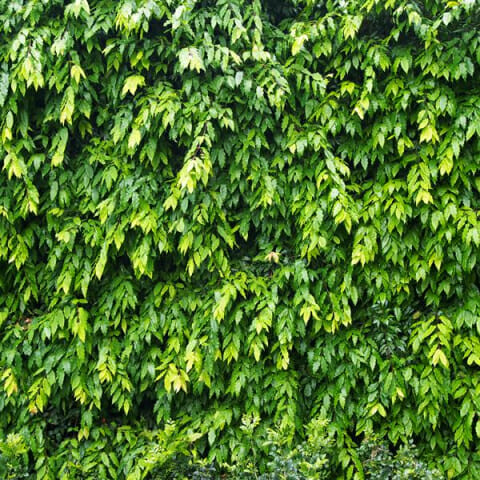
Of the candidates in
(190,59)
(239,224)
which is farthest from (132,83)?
(239,224)

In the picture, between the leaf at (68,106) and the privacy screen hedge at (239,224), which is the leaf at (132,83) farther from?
the leaf at (68,106)

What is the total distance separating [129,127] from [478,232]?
226 centimetres

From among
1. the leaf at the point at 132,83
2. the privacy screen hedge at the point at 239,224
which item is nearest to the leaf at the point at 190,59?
the privacy screen hedge at the point at 239,224

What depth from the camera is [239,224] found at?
3.39m

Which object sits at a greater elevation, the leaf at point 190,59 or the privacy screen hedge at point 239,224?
the leaf at point 190,59

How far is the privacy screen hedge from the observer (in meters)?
3.12

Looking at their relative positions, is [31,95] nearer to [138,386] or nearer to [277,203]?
[277,203]

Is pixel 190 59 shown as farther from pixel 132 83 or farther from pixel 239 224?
pixel 239 224

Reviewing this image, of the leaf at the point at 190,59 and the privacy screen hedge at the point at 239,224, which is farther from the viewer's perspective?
the privacy screen hedge at the point at 239,224

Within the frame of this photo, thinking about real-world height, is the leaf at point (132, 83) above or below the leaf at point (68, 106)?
above

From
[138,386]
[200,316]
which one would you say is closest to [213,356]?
[200,316]

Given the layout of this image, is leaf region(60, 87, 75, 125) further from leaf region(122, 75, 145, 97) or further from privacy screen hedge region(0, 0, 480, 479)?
leaf region(122, 75, 145, 97)

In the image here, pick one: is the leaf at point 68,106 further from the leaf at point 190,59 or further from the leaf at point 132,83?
the leaf at point 190,59

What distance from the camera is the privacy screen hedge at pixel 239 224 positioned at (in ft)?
10.2
